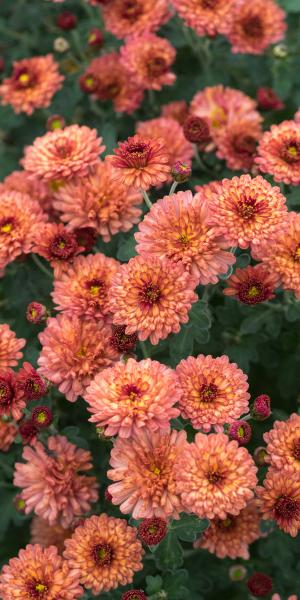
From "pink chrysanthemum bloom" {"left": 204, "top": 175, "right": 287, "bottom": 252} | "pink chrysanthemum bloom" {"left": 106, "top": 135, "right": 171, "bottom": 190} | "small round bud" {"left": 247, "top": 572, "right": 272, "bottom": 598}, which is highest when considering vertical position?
"pink chrysanthemum bloom" {"left": 106, "top": 135, "right": 171, "bottom": 190}

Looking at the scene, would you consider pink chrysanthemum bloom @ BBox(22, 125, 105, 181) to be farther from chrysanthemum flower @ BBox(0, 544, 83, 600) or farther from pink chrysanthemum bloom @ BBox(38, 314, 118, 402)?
chrysanthemum flower @ BBox(0, 544, 83, 600)

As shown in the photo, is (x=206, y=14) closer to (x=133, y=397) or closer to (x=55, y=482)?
(x=133, y=397)

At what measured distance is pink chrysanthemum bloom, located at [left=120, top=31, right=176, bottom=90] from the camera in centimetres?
254

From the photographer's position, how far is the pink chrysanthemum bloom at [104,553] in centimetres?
173

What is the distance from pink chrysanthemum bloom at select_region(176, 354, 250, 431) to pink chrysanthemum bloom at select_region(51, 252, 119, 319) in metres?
0.29

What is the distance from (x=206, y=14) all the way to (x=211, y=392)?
4.60 feet

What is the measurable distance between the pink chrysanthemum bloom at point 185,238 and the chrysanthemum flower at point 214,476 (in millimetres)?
406

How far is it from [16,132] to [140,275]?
1.53 metres

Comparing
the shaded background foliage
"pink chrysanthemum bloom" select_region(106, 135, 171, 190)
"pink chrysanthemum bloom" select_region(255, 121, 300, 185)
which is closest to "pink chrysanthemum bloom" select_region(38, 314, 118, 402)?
the shaded background foliage

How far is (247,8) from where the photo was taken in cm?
267

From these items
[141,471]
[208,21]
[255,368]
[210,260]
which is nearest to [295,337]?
[255,368]

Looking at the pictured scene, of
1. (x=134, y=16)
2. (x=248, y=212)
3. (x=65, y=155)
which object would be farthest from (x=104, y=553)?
(x=134, y=16)

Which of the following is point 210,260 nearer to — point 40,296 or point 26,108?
point 40,296

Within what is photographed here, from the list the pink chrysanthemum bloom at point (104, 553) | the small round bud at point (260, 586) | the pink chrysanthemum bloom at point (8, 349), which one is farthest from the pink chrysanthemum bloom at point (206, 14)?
the small round bud at point (260, 586)
